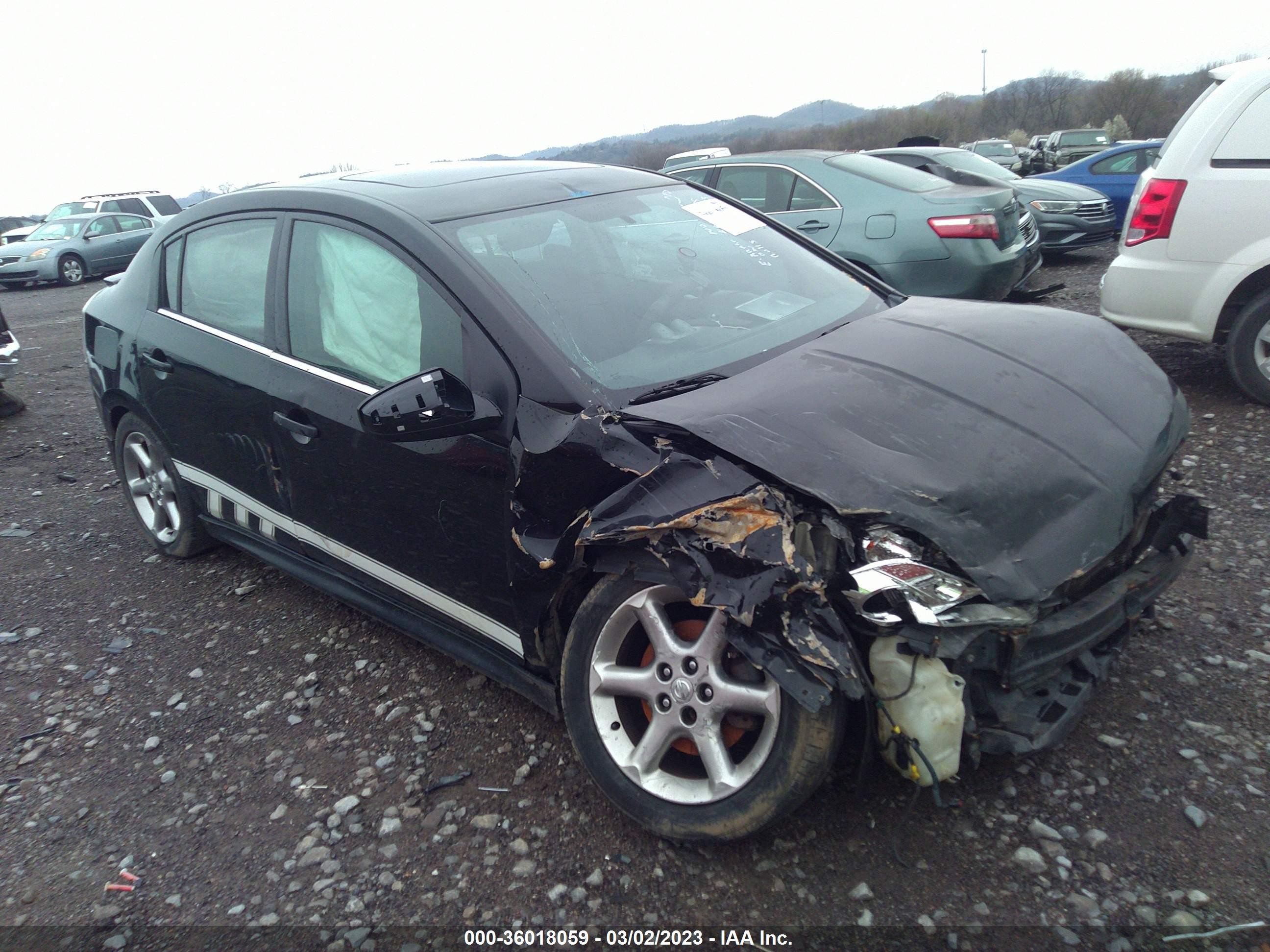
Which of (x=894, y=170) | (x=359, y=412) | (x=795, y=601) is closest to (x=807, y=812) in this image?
(x=795, y=601)

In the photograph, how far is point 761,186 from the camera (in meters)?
7.46

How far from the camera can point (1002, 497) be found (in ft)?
7.24

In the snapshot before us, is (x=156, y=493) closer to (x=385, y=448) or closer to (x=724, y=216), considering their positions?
(x=385, y=448)

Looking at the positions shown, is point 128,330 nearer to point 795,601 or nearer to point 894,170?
point 795,601

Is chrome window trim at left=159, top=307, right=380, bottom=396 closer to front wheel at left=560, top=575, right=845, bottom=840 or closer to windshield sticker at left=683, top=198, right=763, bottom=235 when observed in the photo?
front wheel at left=560, top=575, right=845, bottom=840

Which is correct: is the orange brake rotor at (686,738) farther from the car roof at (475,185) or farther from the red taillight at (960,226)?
the red taillight at (960,226)

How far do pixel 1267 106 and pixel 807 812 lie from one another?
4.74 metres

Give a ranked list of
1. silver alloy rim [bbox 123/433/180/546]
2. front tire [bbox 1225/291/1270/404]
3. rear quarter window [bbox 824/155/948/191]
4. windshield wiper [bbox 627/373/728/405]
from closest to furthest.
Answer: windshield wiper [bbox 627/373/728/405], silver alloy rim [bbox 123/433/180/546], front tire [bbox 1225/291/1270/404], rear quarter window [bbox 824/155/948/191]

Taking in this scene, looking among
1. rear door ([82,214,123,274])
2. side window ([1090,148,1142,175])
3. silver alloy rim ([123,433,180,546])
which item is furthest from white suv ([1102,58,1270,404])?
rear door ([82,214,123,274])

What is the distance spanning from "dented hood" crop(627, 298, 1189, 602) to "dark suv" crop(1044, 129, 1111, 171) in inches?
1001

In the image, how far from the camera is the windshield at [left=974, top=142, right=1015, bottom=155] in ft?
81.6

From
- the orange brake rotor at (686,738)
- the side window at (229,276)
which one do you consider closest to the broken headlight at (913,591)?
the orange brake rotor at (686,738)

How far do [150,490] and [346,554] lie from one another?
1881 millimetres

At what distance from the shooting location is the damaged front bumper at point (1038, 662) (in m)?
2.11
